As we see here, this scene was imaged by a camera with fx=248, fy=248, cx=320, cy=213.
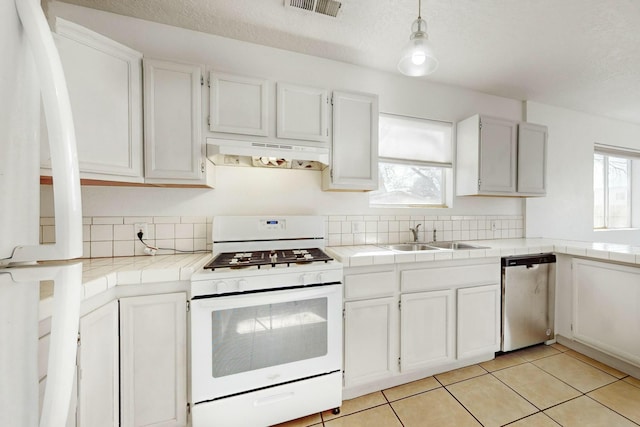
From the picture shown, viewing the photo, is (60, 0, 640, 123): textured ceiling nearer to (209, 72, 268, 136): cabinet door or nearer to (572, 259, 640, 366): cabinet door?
(209, 72, 268, 136): cabinet door

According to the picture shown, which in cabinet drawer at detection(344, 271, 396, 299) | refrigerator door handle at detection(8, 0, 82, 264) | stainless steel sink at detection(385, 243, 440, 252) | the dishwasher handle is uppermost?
refrigerator door handle at detection(8, 0, 82, 264)

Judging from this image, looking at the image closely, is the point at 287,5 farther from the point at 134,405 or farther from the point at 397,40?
the point at 134,405

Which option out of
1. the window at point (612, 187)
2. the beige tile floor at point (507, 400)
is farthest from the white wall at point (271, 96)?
the window at point (612, 187)

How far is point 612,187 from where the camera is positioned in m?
3.59

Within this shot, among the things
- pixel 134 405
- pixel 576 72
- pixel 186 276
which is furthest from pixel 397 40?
pixel 134 405

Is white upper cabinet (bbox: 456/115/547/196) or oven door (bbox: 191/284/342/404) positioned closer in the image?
oven door (bbox: 191/284/342/404)

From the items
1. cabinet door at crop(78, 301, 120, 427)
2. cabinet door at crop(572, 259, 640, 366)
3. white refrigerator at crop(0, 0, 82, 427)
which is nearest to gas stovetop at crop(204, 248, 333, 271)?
cabinet door at crop(78, 301, 120, 427)

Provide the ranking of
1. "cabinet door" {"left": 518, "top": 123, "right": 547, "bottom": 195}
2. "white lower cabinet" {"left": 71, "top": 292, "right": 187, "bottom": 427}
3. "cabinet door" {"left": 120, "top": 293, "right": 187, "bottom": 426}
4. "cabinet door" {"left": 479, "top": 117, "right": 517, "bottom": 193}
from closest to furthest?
1. "white lower cabinet" {"left": 71, "top": 292, "right": 187, "bottom": 427}
2. "cabinet door" {"left": 120, "top": 293, "right": 187, "bottom": 426}
3. "cabinet door" {"left": 479, "top": 117, "right": 517, "bottom": 193}
4. "cabinet door" {"left": 518, "top": 123, "right": 547, "bottom": 195}

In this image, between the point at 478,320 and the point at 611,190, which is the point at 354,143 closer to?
the point at 478,320

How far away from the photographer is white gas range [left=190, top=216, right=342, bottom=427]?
4.27 feet

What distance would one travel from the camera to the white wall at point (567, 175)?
296 cm

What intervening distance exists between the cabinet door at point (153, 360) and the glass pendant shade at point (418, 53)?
1.76 meters

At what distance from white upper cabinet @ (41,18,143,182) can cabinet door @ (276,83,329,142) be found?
87 centimetres

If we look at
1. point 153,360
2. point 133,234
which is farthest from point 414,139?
point 153,360
